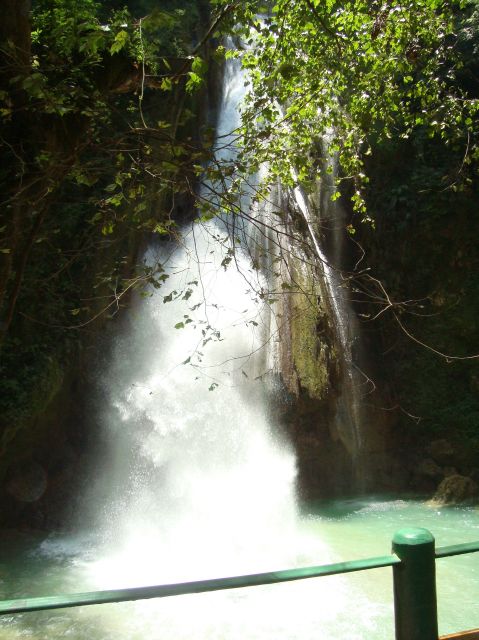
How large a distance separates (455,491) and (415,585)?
8600 millimetres

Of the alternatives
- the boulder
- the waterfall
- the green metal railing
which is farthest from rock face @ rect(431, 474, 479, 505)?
the green metal railing

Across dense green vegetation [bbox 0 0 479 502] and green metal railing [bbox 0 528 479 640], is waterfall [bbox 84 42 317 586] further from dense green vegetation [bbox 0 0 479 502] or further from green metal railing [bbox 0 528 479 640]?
green metal railing [bbox 0 528 479 640]

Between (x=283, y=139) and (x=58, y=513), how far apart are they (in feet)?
21.0

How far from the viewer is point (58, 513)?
A: 951 cm

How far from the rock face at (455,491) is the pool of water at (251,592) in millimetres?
1102

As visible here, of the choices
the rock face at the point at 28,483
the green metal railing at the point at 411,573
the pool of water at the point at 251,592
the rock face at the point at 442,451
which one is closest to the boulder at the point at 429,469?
the rock face at the point at 442,451

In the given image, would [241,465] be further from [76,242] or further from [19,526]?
[76,242]

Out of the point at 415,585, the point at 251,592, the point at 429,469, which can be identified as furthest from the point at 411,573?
the point at 429,469

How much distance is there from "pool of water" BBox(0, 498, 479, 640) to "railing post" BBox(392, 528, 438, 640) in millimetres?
3028

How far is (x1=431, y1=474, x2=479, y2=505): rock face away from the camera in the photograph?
1035 centimetres

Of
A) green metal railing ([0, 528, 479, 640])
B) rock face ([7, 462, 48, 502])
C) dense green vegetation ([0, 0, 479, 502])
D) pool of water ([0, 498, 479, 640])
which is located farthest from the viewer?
rock face ([7, 462, 48, 502])

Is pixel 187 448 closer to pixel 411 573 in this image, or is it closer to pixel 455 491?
pixel 455 491

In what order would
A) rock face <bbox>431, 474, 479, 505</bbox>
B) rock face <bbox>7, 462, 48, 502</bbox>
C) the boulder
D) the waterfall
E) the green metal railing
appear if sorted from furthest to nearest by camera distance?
the boulder
rock face <bbox>431, 474, 479, 505</bbox>
rock face <bbox>7, 462, 48, 502</bbox>
the waterfall
the green metal railing

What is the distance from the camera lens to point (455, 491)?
10461 mm
